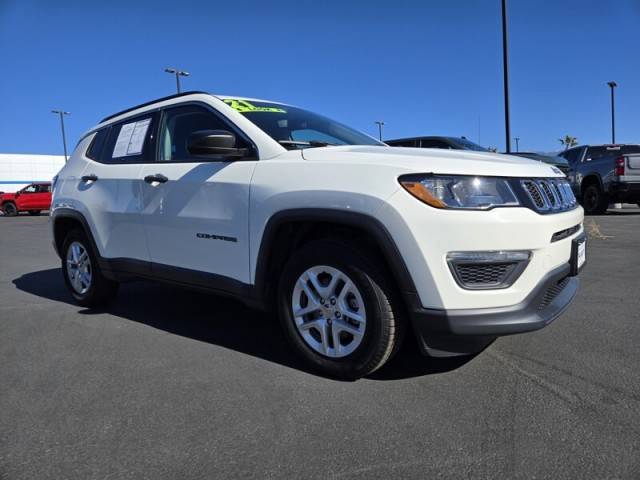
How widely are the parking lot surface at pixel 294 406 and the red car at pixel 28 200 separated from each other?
24.8 metres

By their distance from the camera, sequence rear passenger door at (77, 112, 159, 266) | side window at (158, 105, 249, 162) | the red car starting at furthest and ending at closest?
the red car, rear passenger door at (77, 112, 159, 266), side window at (158, 105, 249, 162)

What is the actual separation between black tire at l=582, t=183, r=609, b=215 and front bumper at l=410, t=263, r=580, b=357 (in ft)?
36.9

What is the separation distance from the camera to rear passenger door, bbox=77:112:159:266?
4.02m

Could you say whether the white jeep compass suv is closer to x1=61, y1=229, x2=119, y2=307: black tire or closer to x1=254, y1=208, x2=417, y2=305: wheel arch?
x1=254, y1=208, x2=417, y2=305: wheel arch

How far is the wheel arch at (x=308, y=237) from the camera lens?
8.43ft

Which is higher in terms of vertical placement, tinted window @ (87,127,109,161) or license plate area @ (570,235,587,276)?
tinted window @ (87,127,109,161)

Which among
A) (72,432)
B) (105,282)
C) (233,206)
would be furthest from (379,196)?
(105,282)

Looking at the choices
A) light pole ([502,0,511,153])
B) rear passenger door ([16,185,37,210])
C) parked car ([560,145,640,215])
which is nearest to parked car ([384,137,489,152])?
parked car ([560,145,640,215])

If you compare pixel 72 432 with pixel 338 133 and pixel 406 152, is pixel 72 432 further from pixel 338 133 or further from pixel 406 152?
pixel 338 133

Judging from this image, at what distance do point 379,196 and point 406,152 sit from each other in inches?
19.9

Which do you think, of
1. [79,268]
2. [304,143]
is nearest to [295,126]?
[304,143]

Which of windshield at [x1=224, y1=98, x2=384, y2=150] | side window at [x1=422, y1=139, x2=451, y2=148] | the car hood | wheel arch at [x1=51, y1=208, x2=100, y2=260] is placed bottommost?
wheel arch at [x1=51, y1=208, x2=100, y2=260]

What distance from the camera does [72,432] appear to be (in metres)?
2.38

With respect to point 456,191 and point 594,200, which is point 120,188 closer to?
point 456,191
